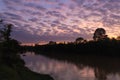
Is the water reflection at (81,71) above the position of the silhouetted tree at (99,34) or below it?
below

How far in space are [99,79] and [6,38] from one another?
986 inches

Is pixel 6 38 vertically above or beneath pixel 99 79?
above

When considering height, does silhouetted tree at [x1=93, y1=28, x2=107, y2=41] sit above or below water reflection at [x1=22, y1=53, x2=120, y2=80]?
above

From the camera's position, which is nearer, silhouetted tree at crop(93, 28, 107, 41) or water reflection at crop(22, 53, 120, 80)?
water reflection at crop(22, 53, 120, 80)

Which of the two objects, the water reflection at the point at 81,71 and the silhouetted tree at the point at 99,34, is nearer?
the water reflection at the point at 81,71

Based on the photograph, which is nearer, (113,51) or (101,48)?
(113,51)

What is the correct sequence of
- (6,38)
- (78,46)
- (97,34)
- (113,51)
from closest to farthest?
(6,38) < (113,51) < (78,46) < (97,34)

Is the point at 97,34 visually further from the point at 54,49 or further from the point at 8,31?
the point at 8,31

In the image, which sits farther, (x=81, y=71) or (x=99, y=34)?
(x=99, y=34)

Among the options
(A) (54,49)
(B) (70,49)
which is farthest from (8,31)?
(A) (54,49)

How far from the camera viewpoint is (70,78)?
37.1 metres

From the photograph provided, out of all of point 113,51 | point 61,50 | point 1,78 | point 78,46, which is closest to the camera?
point 1,78

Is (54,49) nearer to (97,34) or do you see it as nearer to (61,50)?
(61,50)

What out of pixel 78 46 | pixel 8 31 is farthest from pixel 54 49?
pixel 8 31
